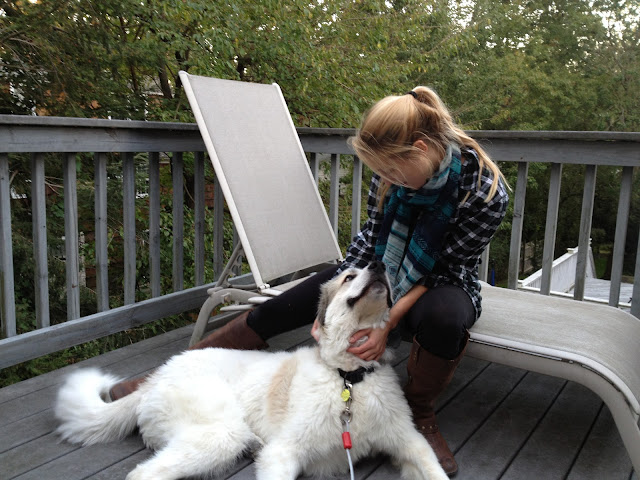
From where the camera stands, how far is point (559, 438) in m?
2.24

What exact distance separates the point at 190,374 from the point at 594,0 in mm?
21224

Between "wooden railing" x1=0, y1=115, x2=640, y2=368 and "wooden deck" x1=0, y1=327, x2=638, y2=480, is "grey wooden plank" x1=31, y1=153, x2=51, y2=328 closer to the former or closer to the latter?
"wooden railing" x1=0, y1=115, x2=640, y2=368

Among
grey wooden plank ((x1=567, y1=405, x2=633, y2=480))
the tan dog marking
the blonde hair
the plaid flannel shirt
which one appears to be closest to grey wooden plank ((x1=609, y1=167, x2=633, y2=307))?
grey wooden plank ((x1=567, y1=405, x2=633, y2=480))

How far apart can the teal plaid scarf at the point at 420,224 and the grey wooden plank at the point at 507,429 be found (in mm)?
622

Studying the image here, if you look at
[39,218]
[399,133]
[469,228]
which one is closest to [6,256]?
[39,218]

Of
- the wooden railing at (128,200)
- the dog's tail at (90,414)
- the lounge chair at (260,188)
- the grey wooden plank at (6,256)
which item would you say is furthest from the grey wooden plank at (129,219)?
the dog's tail at (90,414)

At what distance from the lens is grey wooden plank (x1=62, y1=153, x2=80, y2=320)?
2867 millimetres

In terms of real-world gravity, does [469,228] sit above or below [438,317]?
above

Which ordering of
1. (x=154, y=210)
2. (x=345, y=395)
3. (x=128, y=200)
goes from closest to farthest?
(x=345, y=395), (x=128, y=200), (x=154, y=210)

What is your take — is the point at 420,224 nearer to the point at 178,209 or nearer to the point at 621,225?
the point at 621,225

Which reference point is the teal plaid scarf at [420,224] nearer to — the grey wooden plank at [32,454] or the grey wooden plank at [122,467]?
the grey wooden plank at [122,467]

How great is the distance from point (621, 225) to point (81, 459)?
2612 mm

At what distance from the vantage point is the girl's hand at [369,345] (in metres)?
1.95

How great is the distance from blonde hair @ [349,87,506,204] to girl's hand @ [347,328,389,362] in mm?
564
